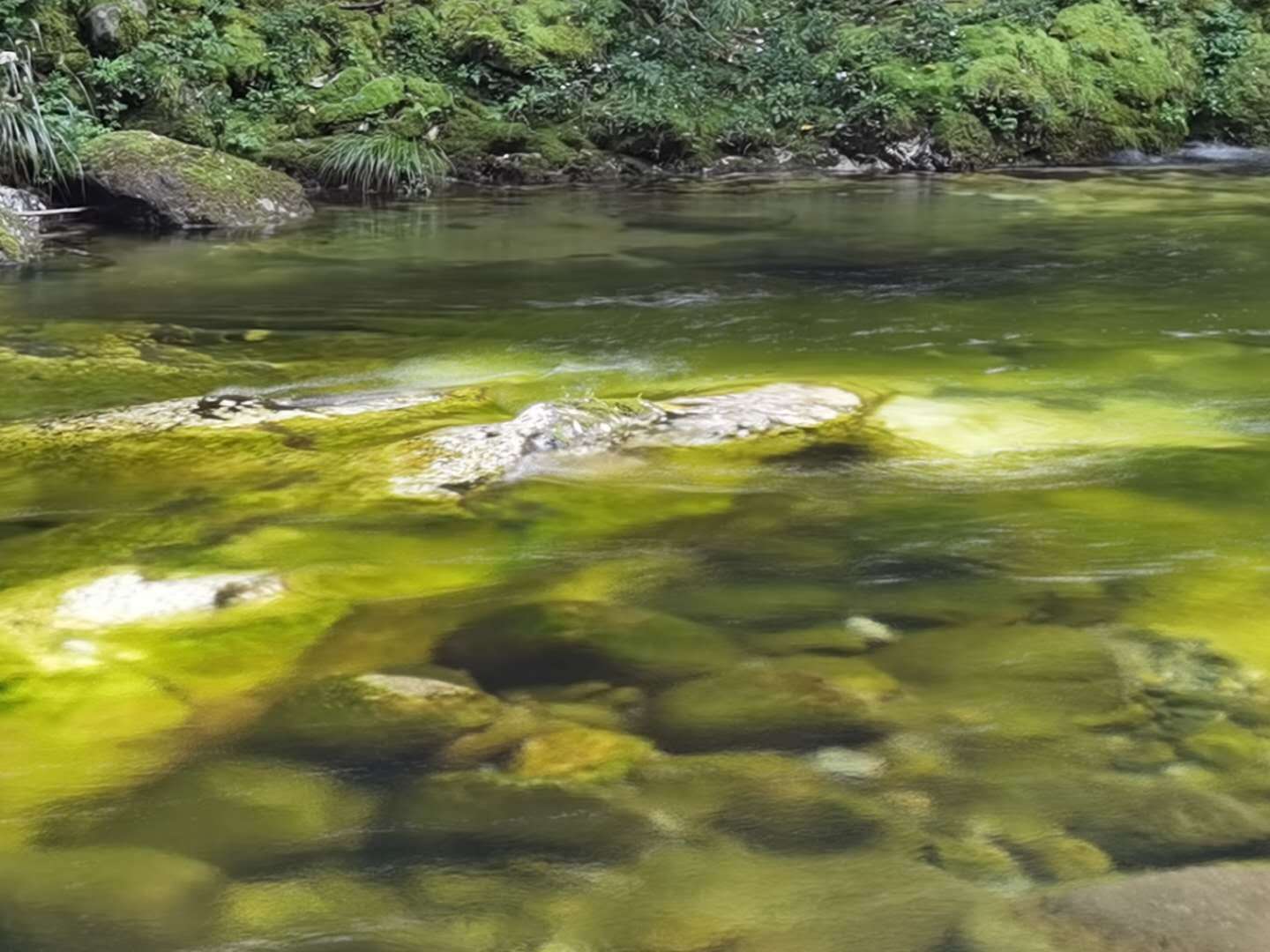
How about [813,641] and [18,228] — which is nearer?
[813,641]

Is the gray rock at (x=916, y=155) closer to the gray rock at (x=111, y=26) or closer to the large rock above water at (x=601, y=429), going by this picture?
the gray rock at (x=111, y=26)

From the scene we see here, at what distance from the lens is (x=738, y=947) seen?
1.92m

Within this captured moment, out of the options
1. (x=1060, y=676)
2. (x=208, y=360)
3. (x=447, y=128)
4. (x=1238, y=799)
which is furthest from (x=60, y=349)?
(x=447, y=128)

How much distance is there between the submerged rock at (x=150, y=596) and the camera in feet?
9.97

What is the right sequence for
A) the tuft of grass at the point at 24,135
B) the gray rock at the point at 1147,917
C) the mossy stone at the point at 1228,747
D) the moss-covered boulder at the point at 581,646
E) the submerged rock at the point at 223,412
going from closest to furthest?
the gray rock at the point at 1147,917 < the mossy stone at the point at 1228,747 < the moss-covered boulder at the point at 581,646 < the submerged rock at the point at 223,412 < the tuft of grass at the point at 24,135

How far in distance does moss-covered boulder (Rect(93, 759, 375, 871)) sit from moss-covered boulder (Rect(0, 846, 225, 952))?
0.04m

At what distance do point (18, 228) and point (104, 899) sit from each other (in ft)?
24.9

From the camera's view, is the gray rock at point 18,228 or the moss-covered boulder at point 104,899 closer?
the moss-covered boulder at point 104,899

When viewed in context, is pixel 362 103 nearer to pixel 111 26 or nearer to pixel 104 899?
pixel 111 26

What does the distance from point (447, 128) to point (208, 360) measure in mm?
7260

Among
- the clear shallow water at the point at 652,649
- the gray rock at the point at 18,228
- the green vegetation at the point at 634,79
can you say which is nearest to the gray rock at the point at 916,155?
the green vegetation at the point at 634,79

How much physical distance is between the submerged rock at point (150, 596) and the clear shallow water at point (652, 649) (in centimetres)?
5

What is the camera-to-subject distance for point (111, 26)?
11.7 metres

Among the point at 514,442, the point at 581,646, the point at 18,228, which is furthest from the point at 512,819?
the point at 18,228
